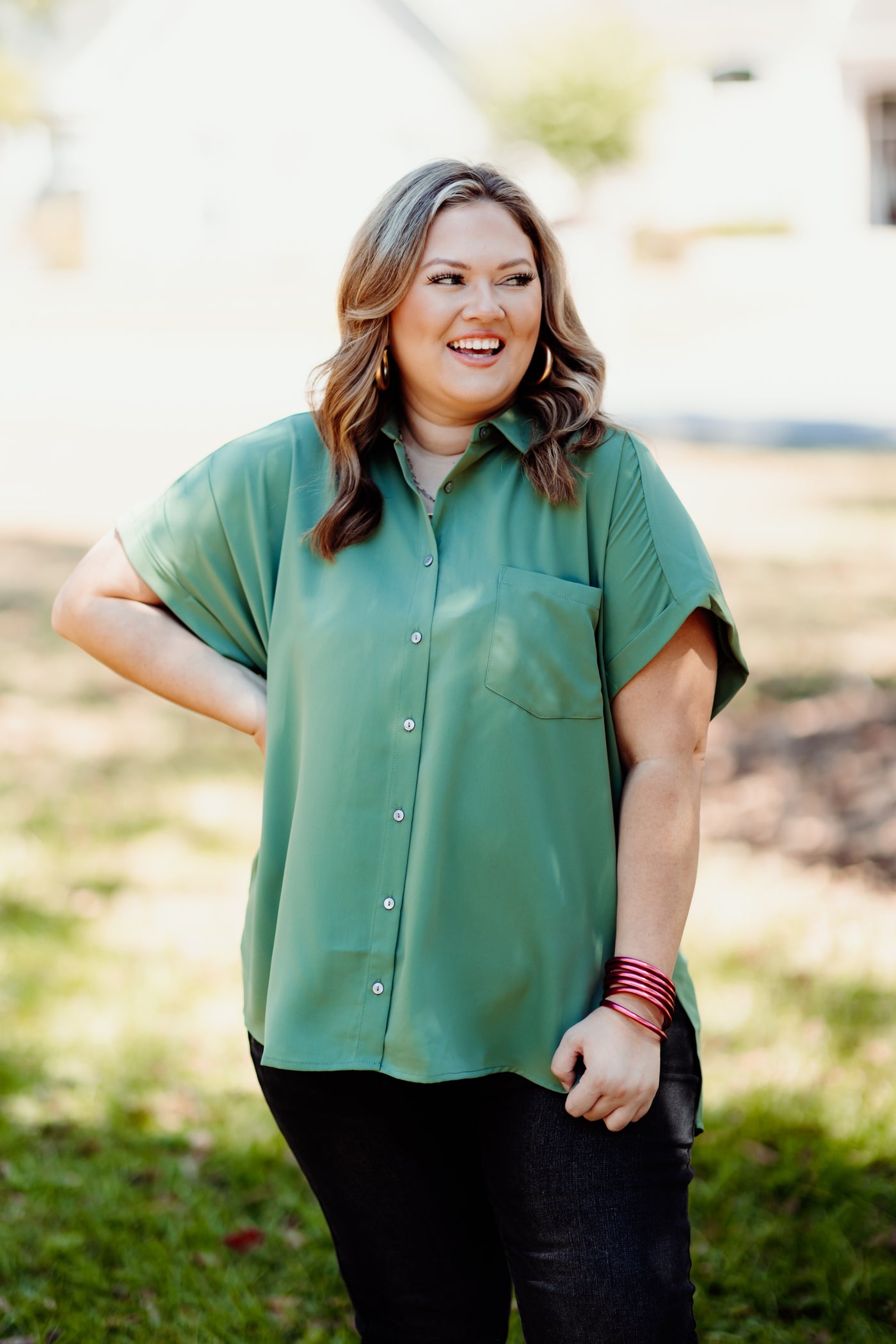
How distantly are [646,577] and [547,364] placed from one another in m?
0.43

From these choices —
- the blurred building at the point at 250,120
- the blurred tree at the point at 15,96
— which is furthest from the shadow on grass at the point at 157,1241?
the blurred tree at the point at 15,96

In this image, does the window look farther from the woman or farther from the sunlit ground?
the woman

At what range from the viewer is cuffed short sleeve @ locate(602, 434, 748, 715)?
2.03 metres

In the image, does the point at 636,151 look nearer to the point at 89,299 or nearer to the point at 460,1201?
the point at 89,299

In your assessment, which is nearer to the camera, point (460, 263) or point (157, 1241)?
point (460, 263)

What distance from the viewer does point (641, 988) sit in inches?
79.1

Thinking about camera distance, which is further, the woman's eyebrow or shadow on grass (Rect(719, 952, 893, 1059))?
shadow on grass (Rect(719, 952, 893, 1059))

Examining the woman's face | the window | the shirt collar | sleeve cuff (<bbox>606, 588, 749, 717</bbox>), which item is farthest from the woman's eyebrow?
the window

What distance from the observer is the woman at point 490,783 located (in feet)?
6.56

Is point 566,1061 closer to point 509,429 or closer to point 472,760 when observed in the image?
point 472,760

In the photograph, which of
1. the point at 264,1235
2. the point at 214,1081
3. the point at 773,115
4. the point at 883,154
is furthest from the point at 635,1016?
the point at 773,115

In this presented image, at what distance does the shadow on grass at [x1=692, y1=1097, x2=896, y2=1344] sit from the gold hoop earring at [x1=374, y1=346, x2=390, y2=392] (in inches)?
85.9

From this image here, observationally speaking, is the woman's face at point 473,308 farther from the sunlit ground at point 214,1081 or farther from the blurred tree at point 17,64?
the blurred tree at point 17,64

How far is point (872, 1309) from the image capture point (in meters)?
3.14
